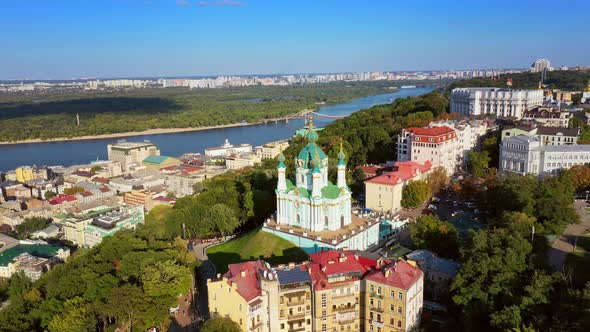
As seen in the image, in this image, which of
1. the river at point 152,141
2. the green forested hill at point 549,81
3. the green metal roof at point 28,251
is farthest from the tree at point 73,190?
the green forested hill at point 549,81

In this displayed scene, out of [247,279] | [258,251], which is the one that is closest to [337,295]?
[247,279]

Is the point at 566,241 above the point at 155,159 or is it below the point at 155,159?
above

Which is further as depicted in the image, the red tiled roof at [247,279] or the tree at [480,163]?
the tree at [480,163]

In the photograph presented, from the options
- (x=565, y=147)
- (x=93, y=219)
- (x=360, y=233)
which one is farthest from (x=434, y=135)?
(x=93, y=219)

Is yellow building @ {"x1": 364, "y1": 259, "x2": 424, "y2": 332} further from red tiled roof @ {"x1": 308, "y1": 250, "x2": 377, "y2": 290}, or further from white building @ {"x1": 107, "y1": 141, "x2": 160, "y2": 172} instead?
white building @ {"x1": 107, "y1": 141, "x2": 160, "y2": 172}

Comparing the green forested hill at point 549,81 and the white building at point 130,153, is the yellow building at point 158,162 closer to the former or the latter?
the white building at point 130,153

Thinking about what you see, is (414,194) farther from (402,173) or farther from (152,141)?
(152,141)
